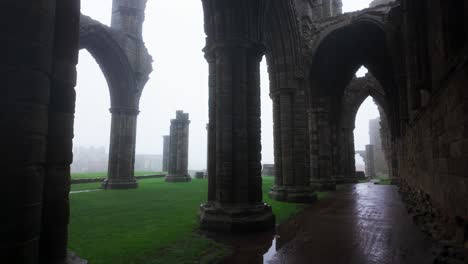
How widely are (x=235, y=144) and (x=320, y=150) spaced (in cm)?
805

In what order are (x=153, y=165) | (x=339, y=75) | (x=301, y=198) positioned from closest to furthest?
(x=301, y=198) → (x=339, y=75) → (x=153, y=165)

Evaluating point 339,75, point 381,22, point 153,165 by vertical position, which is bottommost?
point 153,165

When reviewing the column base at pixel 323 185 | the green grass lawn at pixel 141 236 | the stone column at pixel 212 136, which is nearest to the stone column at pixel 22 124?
the green grass lawn at pixel 141 236

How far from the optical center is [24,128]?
5.83 ft

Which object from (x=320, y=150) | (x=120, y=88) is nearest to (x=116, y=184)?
(x=120, y=88)

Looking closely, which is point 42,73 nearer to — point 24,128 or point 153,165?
point 24,128

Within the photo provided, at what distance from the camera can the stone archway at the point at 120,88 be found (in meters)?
12.5

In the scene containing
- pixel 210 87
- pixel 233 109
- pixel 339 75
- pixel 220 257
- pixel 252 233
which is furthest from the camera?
pixel 339 75

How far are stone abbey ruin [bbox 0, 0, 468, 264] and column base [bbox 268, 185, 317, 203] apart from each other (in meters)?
0.03

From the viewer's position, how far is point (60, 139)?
2258 mm

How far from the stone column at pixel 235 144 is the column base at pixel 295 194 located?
313 cm

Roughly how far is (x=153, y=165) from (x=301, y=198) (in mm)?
80770

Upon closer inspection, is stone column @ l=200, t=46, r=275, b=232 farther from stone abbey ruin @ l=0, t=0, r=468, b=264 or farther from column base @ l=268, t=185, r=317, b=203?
column base @ l=268, t=185, r=317, b=203

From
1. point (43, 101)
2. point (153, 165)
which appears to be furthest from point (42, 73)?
point (153, 165)
